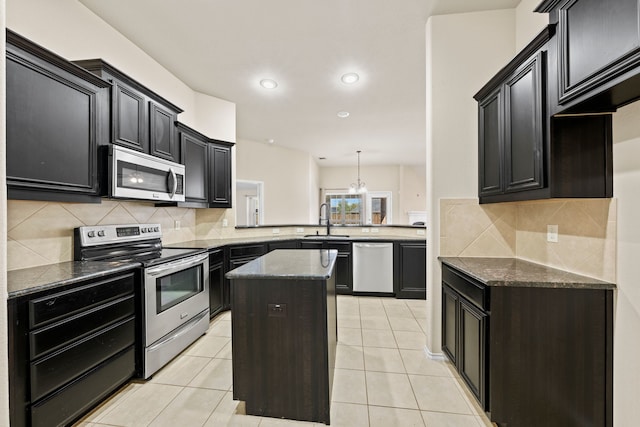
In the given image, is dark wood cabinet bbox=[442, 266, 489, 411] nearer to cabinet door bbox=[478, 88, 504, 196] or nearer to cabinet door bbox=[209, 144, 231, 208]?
cabinet door bbox=[478, 88, 504, 196]

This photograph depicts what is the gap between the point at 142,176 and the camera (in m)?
2.35

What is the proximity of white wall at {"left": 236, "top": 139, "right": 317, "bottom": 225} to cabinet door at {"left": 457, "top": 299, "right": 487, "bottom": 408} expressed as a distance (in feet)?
16.2

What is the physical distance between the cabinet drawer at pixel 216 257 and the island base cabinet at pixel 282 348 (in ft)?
5.00

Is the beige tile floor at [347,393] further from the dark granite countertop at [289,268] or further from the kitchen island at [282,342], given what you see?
the dark granite countertop at [289,268]

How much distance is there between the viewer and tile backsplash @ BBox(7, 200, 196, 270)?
5.77 ft

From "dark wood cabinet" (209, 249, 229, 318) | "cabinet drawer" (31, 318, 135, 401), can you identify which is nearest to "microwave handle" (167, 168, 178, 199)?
"dark wood cabinet" (209, 249, 229, 318)

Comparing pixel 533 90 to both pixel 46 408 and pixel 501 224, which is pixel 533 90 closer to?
pixel 501 224

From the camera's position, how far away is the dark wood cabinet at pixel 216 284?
3100 millimetres

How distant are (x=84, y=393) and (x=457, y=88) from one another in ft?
11.3

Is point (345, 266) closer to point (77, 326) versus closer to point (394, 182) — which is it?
point (77, 326)

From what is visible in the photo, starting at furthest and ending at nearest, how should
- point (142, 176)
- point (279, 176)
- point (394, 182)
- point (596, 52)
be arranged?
point (394, 182) < point (279, 176) < point (142, 176) < point (596, 52)

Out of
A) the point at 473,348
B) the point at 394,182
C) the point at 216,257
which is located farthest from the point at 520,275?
the point at 394,182

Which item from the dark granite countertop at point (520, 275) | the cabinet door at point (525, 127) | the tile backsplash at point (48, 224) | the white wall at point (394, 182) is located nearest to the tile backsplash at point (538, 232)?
the dark granite countertop at point (520, 275)

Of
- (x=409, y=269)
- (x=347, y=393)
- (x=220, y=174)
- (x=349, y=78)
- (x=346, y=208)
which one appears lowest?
(x=347, y=393)
